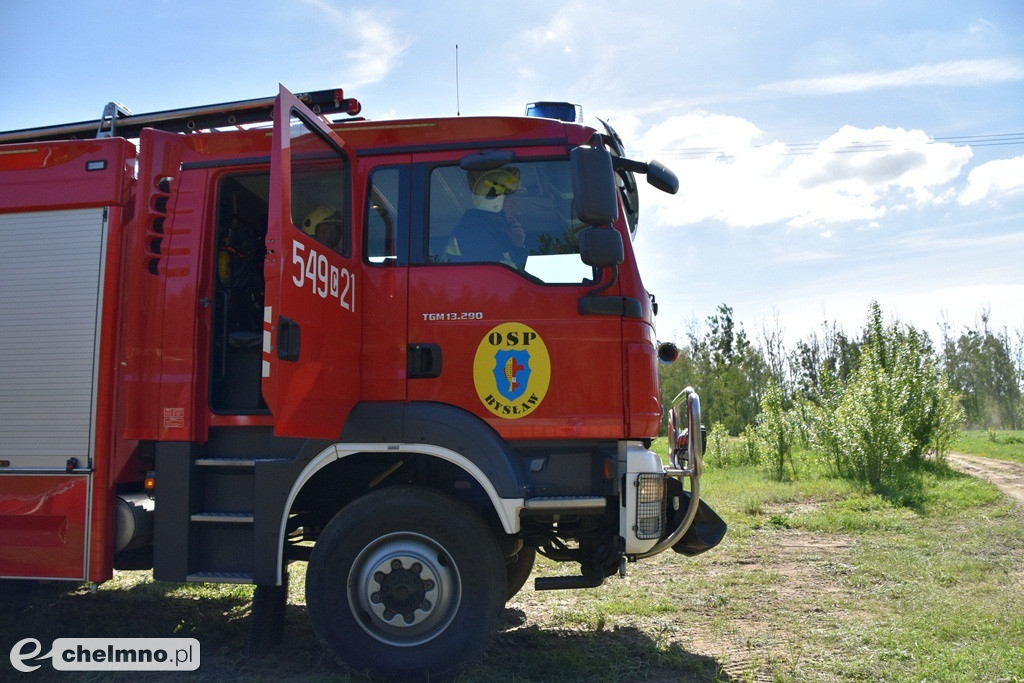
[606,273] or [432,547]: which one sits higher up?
[606,273]

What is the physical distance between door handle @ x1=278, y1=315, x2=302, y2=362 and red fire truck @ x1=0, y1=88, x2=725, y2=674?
0.11 ft

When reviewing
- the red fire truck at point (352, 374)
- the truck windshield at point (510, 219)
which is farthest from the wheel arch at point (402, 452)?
the truck windshield at point (510, 219)

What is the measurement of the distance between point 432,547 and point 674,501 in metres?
1.60

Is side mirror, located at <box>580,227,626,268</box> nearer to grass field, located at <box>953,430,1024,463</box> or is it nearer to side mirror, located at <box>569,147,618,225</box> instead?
side mirror, located at <box>569,147,618,225</box>

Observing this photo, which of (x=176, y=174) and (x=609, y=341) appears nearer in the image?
(x=609, y=341)

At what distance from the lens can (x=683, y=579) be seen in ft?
22.5

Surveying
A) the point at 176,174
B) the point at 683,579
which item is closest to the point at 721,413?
the point at 683,579

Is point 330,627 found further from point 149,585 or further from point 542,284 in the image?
point 149,585

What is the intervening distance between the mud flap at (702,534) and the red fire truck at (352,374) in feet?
1.15

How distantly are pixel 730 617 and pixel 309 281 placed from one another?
3.91 meters

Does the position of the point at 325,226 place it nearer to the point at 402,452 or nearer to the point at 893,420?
the point at 402,452

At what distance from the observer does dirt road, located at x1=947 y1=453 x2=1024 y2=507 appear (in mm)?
11328

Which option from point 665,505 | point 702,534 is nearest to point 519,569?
point 702,534

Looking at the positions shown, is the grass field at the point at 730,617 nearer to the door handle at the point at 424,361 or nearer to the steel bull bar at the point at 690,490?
the steel bull bar at the point at 690,490
